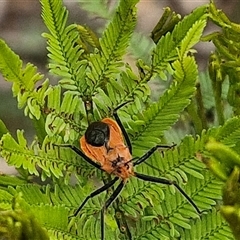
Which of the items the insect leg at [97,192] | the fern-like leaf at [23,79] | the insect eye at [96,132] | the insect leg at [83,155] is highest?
the fern-like leaf at [23,79]

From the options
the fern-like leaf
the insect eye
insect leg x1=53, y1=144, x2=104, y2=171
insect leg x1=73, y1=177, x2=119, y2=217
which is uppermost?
the fern-like leaf

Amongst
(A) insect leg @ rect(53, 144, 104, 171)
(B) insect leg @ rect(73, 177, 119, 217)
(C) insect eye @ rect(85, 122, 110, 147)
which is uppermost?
(C) insect eye @ rect(85, 122, 110, 147)

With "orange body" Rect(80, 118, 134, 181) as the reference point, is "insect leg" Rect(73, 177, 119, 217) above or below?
below

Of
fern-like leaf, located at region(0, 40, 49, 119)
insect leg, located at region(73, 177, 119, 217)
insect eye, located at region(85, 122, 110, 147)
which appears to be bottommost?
insect leg, located at region(73, 177, 119, 217)

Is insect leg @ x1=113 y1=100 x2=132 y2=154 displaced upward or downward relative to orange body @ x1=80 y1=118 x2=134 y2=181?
upward

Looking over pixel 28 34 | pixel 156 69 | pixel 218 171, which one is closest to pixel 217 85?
pixel 156 69

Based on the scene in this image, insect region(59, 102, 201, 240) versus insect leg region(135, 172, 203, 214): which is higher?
insect region(59, 102, 201, 240)
